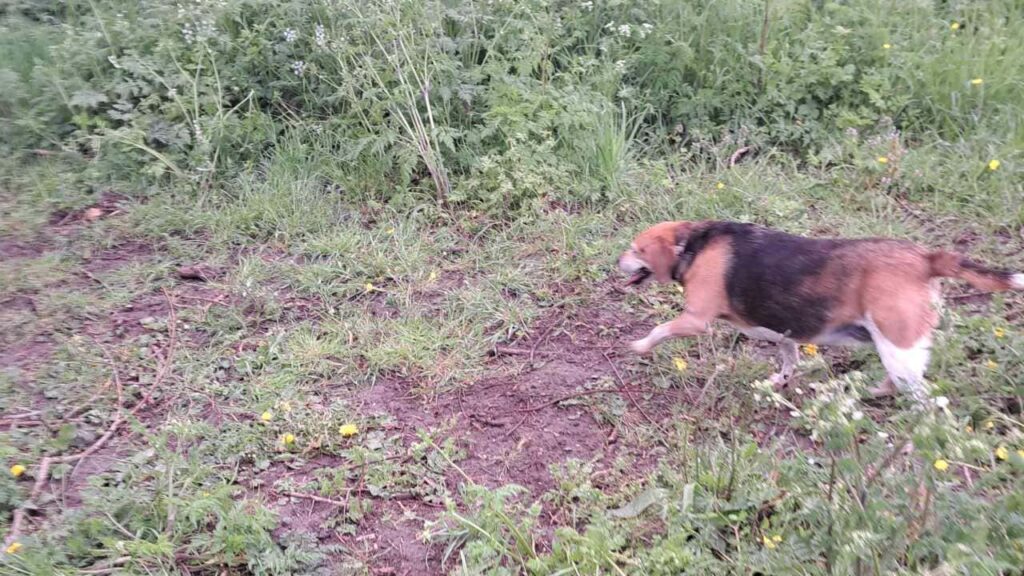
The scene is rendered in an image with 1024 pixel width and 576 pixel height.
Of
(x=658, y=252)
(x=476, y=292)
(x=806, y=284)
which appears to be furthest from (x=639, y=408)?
(x=476, y=292)

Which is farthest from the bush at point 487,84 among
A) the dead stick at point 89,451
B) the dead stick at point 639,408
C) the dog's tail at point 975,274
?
the dog's tail at point 975,274

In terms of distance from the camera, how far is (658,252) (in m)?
4.25

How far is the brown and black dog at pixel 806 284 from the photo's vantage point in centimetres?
359

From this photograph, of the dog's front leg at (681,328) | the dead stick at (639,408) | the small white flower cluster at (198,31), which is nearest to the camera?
the dead stick at (639,408)

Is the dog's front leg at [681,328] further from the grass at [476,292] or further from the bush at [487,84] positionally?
the bush at [487,84]

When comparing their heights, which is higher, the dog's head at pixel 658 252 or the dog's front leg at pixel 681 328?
the dog's head at pixel 658 252

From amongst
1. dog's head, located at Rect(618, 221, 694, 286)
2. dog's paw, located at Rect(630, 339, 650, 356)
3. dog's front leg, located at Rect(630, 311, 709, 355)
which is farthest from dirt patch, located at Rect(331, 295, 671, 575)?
dog's head, located at Rect(618, 221, 694, 286)

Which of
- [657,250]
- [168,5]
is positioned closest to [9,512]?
[657,250]

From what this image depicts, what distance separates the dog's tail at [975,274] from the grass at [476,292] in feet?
1.31

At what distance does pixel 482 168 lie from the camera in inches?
227

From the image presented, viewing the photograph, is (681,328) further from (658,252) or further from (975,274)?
(975,274)

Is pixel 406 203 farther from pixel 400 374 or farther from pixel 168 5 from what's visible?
pixel 168 5

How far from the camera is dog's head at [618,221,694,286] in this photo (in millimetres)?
4230

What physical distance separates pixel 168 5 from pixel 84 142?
3.89 ft
